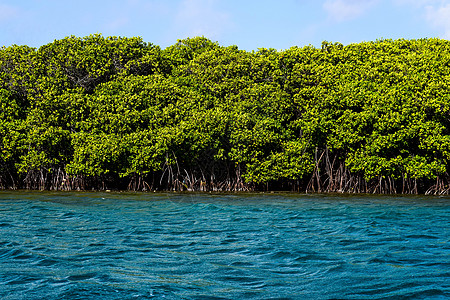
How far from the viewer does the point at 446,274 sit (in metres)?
8.25

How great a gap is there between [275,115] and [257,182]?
15.7 feet

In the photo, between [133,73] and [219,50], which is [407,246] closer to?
[219,50]

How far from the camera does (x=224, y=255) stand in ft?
33.3

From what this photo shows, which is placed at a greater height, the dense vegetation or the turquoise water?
the dense vegetation

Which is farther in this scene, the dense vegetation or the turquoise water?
the dense vegetation

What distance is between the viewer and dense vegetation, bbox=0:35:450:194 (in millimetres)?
30406

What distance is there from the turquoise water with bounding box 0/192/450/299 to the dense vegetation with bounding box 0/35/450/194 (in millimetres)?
13053

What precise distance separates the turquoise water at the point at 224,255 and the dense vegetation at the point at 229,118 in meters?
13.1

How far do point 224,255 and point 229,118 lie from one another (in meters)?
23.9

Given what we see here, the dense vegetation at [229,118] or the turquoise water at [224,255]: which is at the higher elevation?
the dense vegetation at [229,118]

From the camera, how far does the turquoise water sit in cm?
740

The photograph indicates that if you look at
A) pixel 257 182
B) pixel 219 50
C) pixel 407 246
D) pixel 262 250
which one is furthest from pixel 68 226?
pixel 219 50

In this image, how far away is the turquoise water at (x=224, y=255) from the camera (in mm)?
7402

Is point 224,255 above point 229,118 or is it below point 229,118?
below
